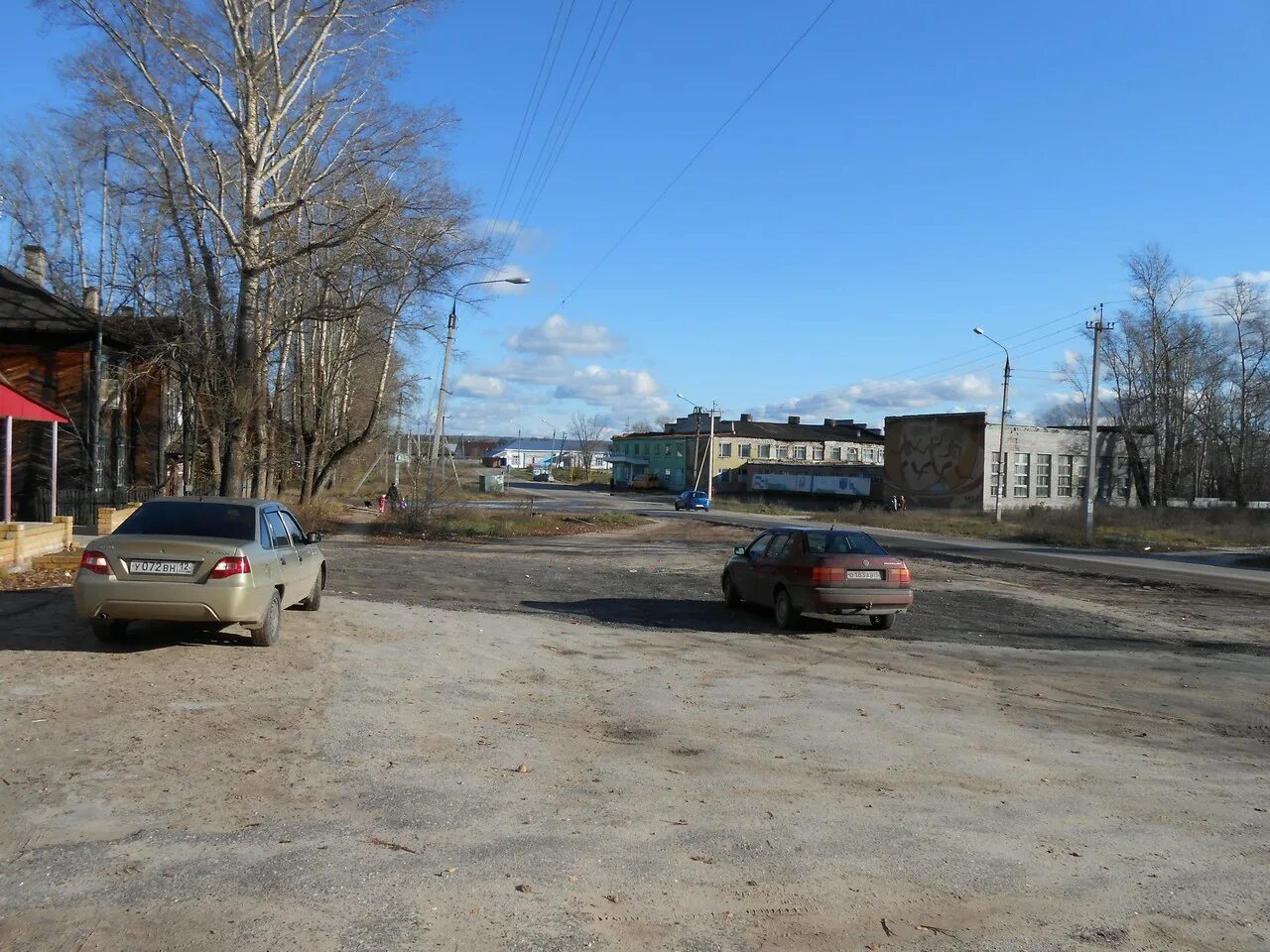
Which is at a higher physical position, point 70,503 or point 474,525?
point 70,503

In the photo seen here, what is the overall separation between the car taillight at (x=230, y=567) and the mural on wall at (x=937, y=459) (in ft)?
217

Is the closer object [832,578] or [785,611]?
[832,578]

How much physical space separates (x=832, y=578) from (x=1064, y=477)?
6892 centimetres

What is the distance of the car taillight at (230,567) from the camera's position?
9492mm

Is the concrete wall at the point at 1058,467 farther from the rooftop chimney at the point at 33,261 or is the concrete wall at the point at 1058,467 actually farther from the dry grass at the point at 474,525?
the rooftop chimney at the point at 33,261

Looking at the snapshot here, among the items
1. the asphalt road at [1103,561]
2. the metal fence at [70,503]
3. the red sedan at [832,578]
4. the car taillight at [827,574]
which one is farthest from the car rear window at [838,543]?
the metal fence at [70,503]

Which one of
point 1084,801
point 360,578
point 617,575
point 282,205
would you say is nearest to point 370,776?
point 1084,801

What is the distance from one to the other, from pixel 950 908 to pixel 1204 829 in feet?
7.58

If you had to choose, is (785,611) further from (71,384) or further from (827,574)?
(71,384)

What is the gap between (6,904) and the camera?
443cm

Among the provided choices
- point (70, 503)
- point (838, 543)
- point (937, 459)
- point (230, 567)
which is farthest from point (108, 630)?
point (937, 459)

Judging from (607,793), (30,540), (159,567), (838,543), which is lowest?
(607,793)

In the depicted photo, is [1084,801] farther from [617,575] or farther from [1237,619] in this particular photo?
[617,575]

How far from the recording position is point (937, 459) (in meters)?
74.2
